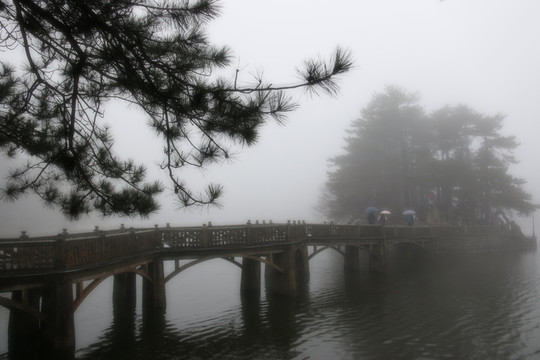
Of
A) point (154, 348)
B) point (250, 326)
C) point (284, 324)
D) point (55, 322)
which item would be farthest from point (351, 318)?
point (55, 322)

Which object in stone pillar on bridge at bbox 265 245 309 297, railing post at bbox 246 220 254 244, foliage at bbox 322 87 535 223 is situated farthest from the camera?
foliage at bbox 322 87 535 223

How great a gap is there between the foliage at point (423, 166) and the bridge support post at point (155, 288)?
3016 cm

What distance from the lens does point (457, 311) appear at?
64.7 ft

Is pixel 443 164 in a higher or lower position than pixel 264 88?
higher

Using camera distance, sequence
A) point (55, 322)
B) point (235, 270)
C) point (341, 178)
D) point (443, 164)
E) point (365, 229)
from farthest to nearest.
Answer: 1. point (341, 178)
2. point (443, 164)
3. point (235, 270)
4. point (365, 229)
5. point (55, 322)

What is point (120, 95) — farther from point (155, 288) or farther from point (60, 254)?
point (155, 288)

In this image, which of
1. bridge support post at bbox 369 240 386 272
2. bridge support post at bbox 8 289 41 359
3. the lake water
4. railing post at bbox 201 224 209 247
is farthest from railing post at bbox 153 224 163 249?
bridge support post at bbox 369 240 386 272

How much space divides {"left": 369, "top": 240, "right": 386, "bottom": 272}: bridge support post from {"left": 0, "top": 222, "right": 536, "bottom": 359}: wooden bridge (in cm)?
6

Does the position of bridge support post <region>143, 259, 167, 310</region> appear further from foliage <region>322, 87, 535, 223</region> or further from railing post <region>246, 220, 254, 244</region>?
A: foliage <region>322, 87, 535, 223</region>

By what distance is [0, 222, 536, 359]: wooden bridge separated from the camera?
464 inches

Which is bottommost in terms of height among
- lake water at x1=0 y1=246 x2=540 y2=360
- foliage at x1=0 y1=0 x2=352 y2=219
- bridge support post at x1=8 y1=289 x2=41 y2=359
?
lake water at x1=0 y1=246 x2=540 y2=360

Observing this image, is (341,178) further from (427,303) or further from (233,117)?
(233,117)

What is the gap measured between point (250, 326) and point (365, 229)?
14212 millimetres

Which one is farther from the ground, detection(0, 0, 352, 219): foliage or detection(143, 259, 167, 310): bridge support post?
detection(0, 0, 352, 219): foliage
